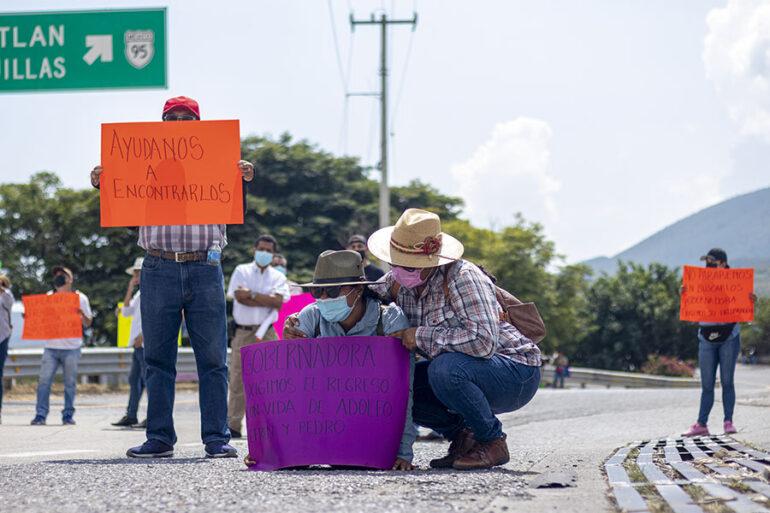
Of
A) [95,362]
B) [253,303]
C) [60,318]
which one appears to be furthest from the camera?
[95,362]

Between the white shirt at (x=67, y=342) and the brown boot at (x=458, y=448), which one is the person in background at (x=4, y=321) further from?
the brown boot at (x=458, y=448)

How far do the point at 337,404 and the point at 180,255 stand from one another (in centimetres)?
156

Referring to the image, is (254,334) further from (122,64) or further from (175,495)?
(175,495)

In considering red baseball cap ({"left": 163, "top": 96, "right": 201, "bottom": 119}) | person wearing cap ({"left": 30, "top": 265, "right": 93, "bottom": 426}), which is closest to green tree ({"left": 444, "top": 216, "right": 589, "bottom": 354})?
person wearing cap ({"left": 30, "top": 265, "right": 93, "bottom": 426})

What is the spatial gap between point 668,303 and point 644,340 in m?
3.27

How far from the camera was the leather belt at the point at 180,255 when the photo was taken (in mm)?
7262

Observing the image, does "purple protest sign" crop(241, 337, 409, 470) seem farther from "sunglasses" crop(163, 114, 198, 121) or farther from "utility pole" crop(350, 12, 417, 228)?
"utility pole" crop(350, 12, 417, 228)

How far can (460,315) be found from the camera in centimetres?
627

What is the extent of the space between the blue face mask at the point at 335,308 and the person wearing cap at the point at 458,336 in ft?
1.01

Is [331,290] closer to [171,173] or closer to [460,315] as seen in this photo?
[460,315]

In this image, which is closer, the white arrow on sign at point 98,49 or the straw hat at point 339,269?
the straw hat at point 339,269

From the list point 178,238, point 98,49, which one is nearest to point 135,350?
point 98,49

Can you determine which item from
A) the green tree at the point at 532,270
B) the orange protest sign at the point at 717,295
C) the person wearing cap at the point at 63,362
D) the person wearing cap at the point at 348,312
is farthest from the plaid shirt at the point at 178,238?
the green tree at the point at 532,270

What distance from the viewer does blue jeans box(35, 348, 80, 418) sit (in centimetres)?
1291
